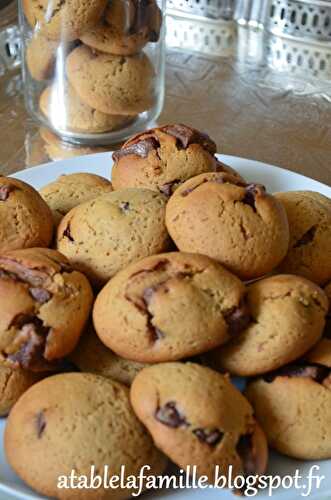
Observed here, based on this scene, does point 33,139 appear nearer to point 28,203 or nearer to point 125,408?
point 28,203

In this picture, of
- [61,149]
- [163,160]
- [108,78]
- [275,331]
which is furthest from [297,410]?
[61,149]

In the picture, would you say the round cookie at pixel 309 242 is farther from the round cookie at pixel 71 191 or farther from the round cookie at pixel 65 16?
the round cookie at pixel 65 16

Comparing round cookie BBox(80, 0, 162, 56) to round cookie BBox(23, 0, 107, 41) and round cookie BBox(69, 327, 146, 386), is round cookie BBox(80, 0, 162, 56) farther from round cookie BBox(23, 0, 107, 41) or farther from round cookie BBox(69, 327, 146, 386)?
round cookie BBox(69, 327, 146, 386)

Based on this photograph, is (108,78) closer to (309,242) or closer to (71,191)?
(71,191)

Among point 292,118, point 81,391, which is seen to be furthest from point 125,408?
point 292,118

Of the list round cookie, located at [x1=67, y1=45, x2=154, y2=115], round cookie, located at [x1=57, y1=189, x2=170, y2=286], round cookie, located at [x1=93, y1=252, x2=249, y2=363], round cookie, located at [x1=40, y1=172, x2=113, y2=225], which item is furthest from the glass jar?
round cookie, located at [x1=93, y1=252, x2=249, y2=363]

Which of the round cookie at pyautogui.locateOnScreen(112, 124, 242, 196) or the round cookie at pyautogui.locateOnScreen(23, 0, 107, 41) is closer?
the round cookie at pyautogui.locateOnScreen(112, 124, 242, 196)
